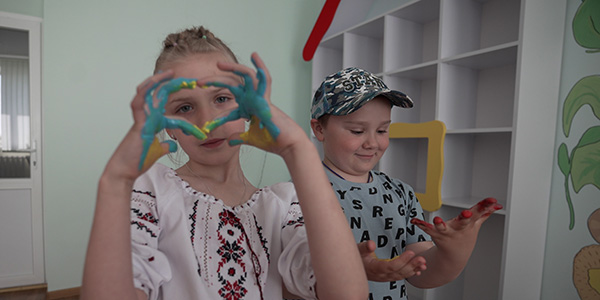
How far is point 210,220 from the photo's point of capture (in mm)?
669

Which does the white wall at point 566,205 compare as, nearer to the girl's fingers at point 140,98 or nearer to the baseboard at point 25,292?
the girl's fingers at point 140,98

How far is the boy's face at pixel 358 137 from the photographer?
930 millimetres

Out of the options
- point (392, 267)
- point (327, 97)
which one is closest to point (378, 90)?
point (327, 97)

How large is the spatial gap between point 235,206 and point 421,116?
191 centimetres

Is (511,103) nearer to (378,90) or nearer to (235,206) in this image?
(378,90)

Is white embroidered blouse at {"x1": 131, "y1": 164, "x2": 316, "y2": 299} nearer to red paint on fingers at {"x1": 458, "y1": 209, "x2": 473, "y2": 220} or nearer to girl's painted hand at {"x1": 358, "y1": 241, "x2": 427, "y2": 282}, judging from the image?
girl's painted hand at {"x1": 358, "y1": 241, "x2": 427, "y2": 282}

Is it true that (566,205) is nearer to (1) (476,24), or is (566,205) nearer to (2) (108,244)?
(1) (476,24)

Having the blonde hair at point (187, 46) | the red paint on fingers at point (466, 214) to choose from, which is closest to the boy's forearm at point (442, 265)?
the red paint on fingers at point (466, 214)

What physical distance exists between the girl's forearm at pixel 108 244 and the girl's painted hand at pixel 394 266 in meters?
0.40

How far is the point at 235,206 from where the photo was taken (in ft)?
2.38

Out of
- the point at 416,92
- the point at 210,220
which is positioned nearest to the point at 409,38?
the point at 416,92

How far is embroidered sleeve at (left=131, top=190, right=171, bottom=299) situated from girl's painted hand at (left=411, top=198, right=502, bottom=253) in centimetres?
51

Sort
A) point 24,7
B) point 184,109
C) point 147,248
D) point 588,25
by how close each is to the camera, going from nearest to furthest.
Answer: point 147,248, point 184,109, point 588,25, point 24,7

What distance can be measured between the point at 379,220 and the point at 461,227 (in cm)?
25
